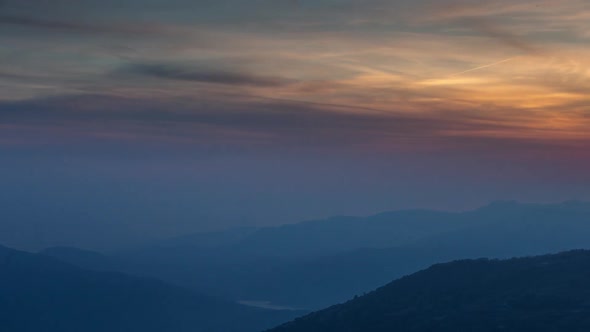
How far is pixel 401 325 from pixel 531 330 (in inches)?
897

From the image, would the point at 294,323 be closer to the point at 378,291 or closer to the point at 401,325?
the point at 378,291

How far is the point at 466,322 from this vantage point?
104875mm

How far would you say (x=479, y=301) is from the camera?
114188 mm

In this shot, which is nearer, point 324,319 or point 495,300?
point 495,300

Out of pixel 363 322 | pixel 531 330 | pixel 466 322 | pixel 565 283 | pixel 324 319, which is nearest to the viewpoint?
pixel 531 330

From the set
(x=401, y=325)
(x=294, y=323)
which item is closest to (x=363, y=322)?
(x=401, y=325)

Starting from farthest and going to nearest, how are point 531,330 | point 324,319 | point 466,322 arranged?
point 324,319
point 466,322
point 531,330

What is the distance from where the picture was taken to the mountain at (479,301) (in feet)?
333

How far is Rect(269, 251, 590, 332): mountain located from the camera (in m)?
102

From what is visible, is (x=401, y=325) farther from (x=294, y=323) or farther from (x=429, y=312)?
(x=294, y=323)

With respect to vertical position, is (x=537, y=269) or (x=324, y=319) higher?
(x=537, y=269)

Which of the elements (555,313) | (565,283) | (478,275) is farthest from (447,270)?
(555,313)

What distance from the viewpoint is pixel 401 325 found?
113375mm

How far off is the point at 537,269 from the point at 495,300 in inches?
564
